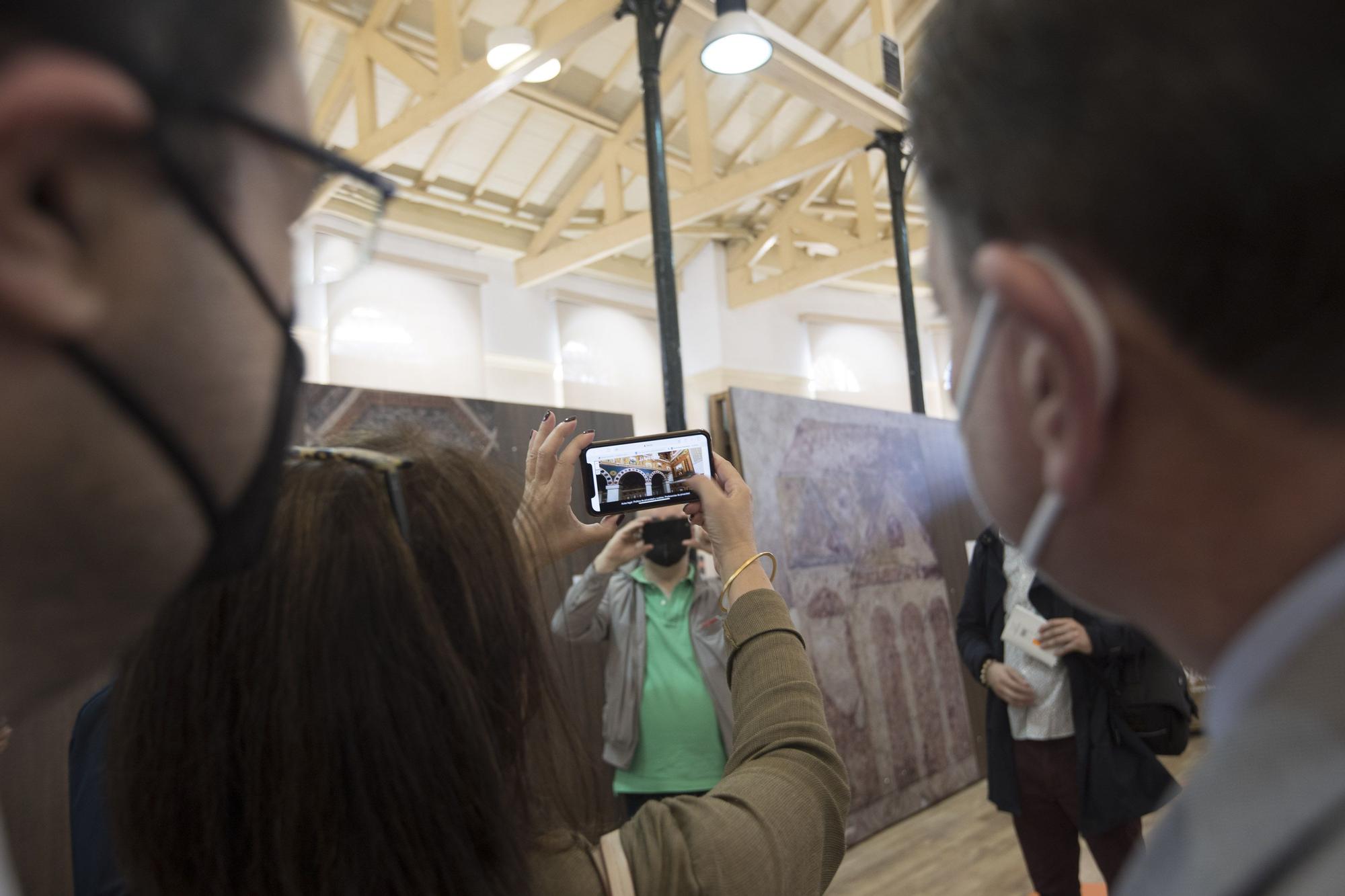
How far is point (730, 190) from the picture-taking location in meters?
7.95

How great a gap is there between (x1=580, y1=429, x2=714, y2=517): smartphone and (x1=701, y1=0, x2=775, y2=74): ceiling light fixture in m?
3.34

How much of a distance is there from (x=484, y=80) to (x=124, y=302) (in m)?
5.97

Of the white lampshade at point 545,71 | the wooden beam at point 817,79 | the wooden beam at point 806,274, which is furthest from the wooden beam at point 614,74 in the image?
the wooden beam at point 806,274

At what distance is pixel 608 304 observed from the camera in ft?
36.8

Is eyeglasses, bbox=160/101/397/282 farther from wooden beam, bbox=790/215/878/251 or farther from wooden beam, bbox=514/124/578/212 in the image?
wooden beam, bbox=790/215/878/251

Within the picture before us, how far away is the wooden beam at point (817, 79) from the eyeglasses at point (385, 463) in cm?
489

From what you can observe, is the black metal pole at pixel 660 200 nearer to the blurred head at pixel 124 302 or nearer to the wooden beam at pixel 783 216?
the blurred head at pixel 124 302

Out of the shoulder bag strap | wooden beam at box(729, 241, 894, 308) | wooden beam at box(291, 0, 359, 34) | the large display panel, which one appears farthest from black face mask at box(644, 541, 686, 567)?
wooden beam at box(729, 241, 894, 308)

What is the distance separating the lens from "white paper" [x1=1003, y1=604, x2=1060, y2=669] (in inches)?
105

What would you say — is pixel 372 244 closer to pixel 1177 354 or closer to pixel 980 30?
pixel 980 30

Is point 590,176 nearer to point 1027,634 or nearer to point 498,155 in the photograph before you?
point 498,155

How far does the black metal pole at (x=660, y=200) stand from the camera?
4.45 meters

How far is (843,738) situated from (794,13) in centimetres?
789

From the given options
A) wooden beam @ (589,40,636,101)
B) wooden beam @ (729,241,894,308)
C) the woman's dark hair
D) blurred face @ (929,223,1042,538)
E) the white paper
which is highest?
wooden beam @ (589,40,636,101)
